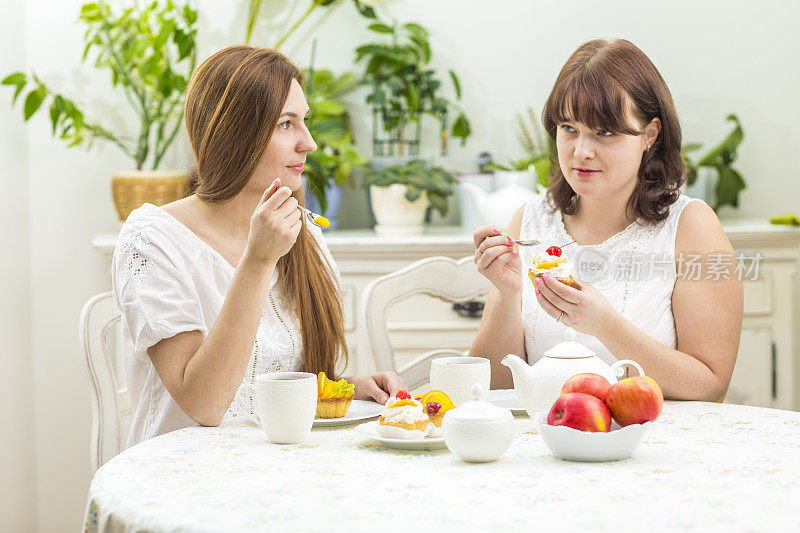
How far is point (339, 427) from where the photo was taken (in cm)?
142

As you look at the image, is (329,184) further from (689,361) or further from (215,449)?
(215,449)

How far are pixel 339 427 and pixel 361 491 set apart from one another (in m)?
0.38

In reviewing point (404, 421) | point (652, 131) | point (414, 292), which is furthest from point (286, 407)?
point (652, 131)

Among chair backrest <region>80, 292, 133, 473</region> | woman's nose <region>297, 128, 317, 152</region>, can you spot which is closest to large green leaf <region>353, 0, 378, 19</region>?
woman's nose <region>297, 128, 317, 152</region>

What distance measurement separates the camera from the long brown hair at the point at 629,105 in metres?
1.87

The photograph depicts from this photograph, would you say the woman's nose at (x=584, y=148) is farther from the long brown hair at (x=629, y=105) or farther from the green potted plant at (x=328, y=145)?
the green potted plant at (x=328, y=145)

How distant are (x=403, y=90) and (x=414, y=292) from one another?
123cm

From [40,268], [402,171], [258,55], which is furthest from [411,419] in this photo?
[40,268]

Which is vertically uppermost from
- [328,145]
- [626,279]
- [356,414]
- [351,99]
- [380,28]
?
[380,28]

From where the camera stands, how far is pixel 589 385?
118 cm

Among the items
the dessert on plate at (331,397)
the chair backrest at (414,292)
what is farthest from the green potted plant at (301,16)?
the dessert on plate at (331,397)

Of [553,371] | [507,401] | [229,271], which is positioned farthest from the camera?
[229,271]

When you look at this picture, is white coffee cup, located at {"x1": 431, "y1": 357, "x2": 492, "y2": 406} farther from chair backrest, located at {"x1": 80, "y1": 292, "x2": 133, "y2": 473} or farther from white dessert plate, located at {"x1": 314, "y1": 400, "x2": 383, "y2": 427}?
chair backrest, located at {"x1": 80, "y1": 292, "x2": 133, "y2": 473}

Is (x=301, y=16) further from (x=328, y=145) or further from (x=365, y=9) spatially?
(x=328, y=145)
